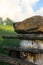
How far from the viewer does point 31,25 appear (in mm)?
3658

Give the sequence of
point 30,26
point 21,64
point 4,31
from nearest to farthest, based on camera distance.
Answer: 1. point 21,64
2. point 30,26
3. point 4,31

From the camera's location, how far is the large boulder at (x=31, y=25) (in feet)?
11.8

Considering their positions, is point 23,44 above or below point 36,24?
below

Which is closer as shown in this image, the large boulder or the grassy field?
the large boulder

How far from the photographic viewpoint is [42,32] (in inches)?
143

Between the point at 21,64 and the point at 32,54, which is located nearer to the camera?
the point at 21,64

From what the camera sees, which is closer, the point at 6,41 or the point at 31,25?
the point at 31,25

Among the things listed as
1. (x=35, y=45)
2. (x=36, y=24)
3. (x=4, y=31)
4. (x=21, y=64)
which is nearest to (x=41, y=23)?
(x=36, y=24)

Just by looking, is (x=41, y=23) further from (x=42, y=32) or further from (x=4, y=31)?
(x=4, y=31)

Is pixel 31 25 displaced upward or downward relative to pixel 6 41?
upward

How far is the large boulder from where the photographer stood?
361 cm

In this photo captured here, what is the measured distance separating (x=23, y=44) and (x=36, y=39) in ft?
0.94

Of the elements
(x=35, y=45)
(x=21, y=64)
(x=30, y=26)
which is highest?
(x=30, y=26)

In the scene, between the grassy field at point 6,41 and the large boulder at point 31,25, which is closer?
the large boulder at point 31,25
